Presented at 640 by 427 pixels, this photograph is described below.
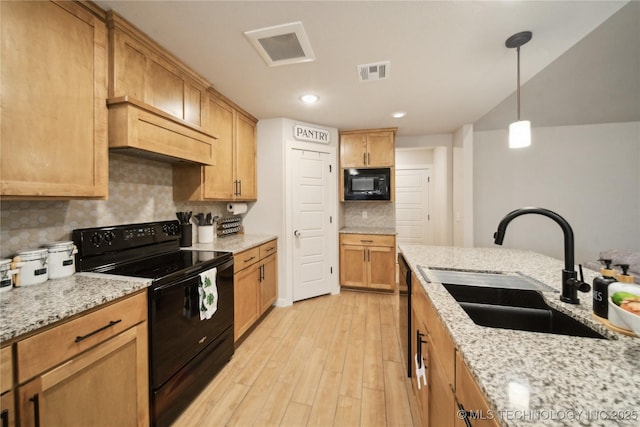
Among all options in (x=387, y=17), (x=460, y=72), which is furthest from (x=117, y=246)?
(x=460, y=72)

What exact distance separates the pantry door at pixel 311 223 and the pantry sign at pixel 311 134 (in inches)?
6.3

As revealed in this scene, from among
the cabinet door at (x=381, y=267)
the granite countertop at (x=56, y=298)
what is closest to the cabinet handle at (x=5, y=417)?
the granite countertop at (x=56, y=298)

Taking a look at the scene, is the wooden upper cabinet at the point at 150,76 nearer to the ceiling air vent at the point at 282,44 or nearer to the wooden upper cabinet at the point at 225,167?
the wooden upper cabinet at the point at 225,167

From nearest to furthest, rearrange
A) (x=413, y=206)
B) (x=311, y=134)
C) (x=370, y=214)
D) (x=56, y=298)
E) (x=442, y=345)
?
(x=442, y=345) < (x=56, y=298) < (x=311, y=134) < (x=370, y=214) < (x=413, y=206)

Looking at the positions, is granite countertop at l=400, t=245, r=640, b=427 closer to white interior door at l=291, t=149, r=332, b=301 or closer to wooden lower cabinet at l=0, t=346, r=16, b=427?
wooden lower cabinet at l=0, t=346, r=16, b=427

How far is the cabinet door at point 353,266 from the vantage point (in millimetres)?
3438

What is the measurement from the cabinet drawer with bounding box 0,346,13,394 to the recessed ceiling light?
2400 mm

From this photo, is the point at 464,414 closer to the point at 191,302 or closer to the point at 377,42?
the point at 191,302

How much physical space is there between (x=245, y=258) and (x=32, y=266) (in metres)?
1.30

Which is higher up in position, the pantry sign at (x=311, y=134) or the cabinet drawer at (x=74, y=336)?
the pantry sign at (x=311, y=134)

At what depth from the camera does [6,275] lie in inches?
41.4

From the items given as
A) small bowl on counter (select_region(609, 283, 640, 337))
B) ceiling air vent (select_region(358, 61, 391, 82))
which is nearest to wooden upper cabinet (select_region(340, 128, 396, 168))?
ceiling air vent (select_region(358, 61, 391, 82))

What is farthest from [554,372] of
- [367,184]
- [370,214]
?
[370,214]

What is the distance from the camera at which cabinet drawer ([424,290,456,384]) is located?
787 millimetres
